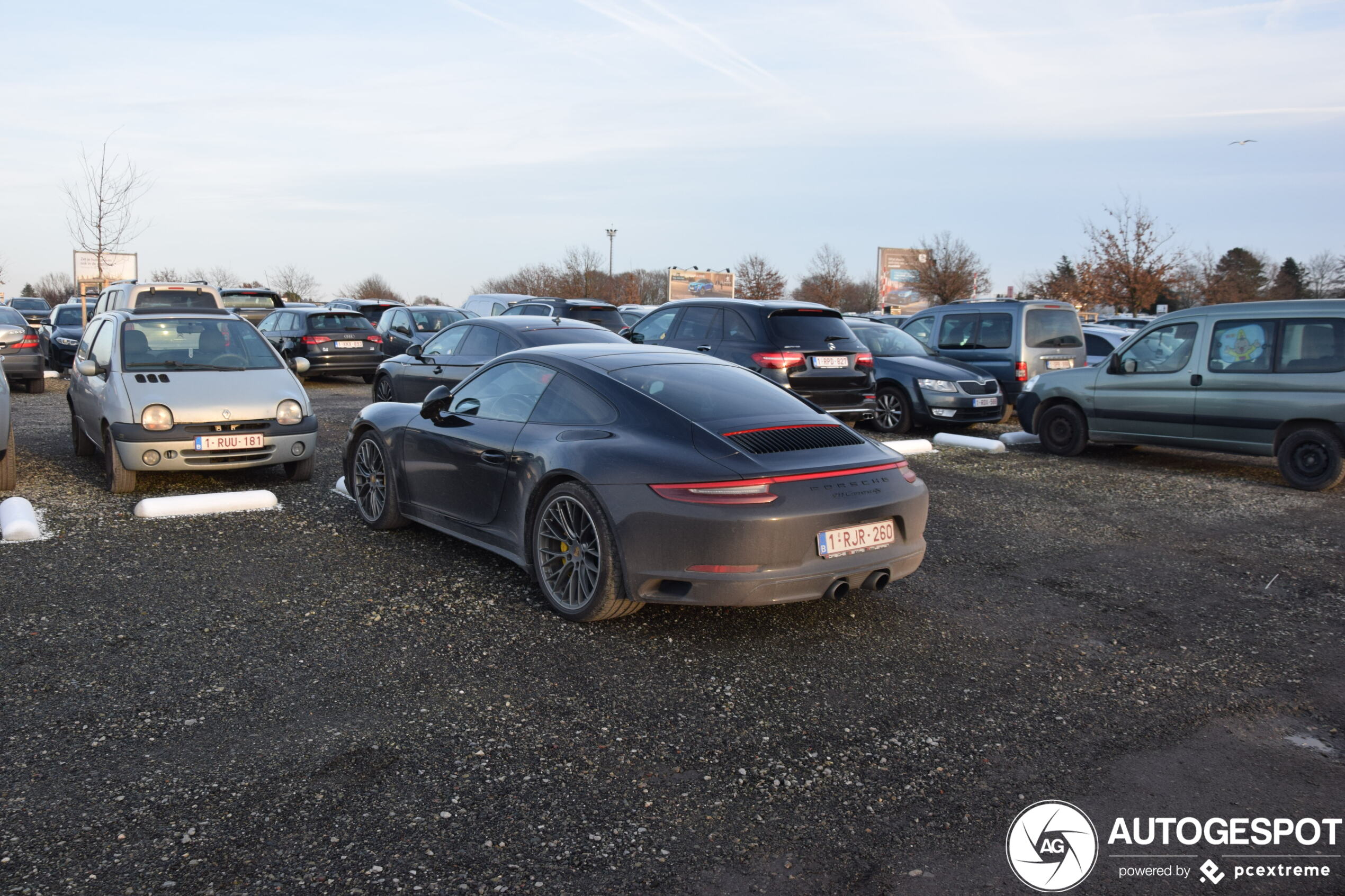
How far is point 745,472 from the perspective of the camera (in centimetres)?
449

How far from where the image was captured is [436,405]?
6.32 metres

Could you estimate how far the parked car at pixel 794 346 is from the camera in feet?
36.5

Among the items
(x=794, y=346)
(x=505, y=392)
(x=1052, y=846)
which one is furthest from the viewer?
(x=794, y=346)

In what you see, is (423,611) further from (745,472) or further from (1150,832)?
(1150,832)

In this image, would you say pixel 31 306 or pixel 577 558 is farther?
pixel 31 306

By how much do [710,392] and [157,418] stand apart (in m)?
4.95

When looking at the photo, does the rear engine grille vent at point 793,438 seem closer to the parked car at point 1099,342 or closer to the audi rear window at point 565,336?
the audi rear window at point 565,336

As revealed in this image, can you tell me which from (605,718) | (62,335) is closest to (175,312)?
(605,718)

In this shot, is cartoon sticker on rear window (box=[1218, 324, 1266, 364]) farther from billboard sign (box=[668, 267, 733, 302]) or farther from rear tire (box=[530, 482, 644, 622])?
billboard sign (box=[668, 267, 733, 302])

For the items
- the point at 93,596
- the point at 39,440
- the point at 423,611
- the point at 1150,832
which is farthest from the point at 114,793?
the point at 39,440

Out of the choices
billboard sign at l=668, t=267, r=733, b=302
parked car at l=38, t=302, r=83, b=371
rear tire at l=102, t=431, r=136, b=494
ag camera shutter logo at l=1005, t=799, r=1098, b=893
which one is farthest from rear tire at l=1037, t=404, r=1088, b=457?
billboard sign at l=668, t=267, r=733, b=302

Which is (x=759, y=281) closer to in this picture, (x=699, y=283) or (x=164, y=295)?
(x=699, y=283)

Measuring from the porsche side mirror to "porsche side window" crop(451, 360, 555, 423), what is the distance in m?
0.08

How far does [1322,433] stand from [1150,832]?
7.77 m
